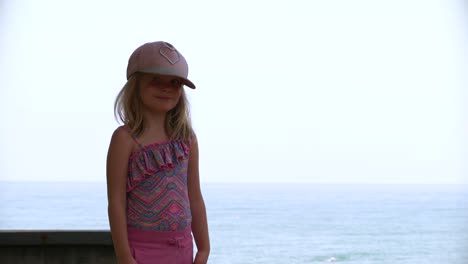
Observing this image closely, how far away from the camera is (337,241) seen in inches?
727

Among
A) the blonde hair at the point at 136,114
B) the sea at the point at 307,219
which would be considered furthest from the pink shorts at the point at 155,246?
the sea at the point at 307,219

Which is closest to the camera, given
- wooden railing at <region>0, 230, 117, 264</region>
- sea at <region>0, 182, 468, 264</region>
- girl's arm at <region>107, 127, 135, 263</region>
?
girl's arm at <region>107, 127, 135, 263</region>

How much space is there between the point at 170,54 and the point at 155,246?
0.41 meters

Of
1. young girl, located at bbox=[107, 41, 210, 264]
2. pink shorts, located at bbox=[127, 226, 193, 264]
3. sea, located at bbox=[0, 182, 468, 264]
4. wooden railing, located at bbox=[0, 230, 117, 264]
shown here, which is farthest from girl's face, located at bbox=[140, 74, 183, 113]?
sea, located at bbox=[0, 182, 468, 264]

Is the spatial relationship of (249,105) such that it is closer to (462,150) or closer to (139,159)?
(462,150)

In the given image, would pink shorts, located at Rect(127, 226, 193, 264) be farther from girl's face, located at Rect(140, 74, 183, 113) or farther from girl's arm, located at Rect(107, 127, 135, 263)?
girl's face, located at Rect(140, 74, 183, 113)

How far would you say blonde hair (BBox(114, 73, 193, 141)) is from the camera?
1.47 meters

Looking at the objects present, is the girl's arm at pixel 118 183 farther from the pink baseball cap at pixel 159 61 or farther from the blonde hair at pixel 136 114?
the pink baseball cap at pixel 159 61

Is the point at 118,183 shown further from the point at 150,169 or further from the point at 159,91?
the point at 159,91

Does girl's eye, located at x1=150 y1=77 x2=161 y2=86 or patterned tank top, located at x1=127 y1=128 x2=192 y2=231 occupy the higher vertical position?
girl's eye, located at x1=150 y1=77 x2=161 y2=86

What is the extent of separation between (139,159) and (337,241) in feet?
57.6

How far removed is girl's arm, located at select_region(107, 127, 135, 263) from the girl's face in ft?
0.29

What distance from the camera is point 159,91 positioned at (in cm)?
145

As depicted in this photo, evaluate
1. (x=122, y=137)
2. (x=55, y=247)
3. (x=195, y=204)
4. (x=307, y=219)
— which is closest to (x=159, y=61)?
(x=122, y=137)
